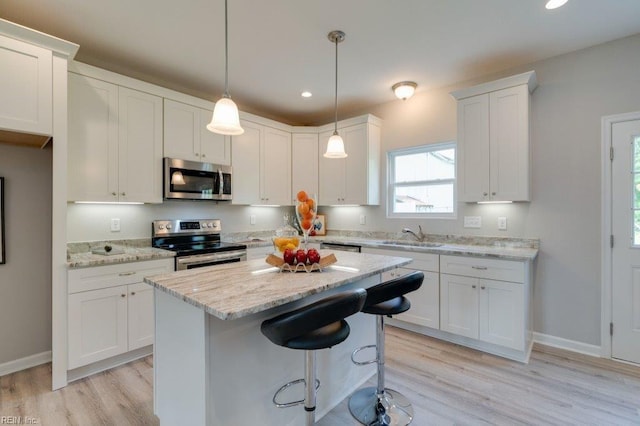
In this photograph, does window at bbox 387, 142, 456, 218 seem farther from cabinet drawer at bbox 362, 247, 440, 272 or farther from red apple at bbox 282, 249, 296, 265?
red apple at bbox 282, 249, 296, 265

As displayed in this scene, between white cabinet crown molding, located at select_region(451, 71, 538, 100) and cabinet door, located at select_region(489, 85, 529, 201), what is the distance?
5 cm

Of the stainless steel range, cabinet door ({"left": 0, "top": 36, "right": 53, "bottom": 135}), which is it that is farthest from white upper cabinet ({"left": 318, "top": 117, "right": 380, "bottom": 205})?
cabinet door ({"left": 0, "top": 36, "right": 53, "bottom": 135})

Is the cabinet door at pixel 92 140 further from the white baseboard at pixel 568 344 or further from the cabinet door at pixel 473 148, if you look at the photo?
the white baseboard at pixel 568 344

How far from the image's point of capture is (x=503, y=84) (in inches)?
116

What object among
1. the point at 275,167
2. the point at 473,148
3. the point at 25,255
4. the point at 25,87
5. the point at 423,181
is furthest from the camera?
the point at 275,167

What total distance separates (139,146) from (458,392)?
11.6 ft

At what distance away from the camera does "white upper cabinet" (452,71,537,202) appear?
9.42 ft

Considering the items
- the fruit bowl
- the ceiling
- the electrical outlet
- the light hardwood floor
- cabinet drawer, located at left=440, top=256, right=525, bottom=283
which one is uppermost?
the ceiling

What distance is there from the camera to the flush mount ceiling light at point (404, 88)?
11.5ft

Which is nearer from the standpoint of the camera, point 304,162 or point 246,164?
point 246,164

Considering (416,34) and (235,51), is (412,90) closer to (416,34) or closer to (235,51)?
(416,34)

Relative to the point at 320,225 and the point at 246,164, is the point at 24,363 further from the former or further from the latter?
the point at 320,225

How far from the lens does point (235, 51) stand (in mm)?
2822

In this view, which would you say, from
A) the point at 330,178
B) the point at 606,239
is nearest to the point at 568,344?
the point at 606,239
